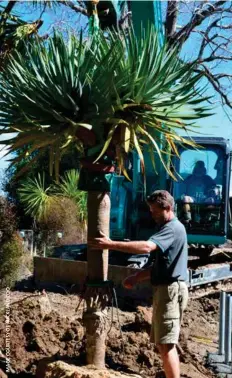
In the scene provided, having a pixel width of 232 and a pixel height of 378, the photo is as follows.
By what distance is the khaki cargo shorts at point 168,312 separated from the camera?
16.4ft

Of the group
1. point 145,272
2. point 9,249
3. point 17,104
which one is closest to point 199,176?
point 9,249

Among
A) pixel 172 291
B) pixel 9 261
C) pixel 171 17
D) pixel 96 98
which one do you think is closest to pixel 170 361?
pixel 172 291

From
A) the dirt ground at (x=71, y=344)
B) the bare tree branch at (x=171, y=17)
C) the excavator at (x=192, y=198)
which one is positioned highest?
the bare tree branch at (x=171, y=17)

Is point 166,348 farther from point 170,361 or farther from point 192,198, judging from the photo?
point 192,198

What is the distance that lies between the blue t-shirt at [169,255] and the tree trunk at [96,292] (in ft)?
1.37

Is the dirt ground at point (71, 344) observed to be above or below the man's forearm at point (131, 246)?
below

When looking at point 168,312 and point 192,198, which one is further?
point 192,198

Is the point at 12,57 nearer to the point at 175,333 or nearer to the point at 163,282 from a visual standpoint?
the point at 163,282

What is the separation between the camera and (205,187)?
11117 mm

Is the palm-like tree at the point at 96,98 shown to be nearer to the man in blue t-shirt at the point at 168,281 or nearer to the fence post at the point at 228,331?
the man in blue t-shirt at the point at 168,281

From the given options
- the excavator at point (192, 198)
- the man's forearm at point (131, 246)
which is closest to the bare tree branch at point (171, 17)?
the excavator at point (192, 198)

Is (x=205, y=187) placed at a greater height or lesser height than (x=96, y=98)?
lesser

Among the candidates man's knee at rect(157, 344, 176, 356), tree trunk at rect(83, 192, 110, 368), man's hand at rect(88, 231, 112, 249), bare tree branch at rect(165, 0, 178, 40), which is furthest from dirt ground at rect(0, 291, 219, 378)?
bare tree branch at rect(165, 0, 178, 40)

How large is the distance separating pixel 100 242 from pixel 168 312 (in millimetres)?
812
